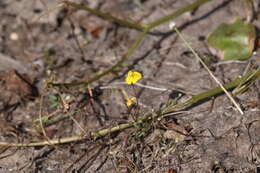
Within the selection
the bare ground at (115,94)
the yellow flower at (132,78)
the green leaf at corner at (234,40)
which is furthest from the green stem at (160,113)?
the green leaf at corner at (234,40)

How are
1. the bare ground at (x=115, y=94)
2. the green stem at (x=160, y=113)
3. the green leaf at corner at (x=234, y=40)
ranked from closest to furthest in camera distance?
the bare ground at (x=115, y=94)
the green stem at (x=160, y=113)
the green leaf at corner at (x=234, y=40)

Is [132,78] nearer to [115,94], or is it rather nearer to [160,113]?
[160,113]

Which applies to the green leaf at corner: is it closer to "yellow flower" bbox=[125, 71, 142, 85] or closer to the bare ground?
the bare ground

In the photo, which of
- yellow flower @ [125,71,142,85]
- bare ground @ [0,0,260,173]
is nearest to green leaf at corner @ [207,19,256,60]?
bare ground @ [0,0,260,173]

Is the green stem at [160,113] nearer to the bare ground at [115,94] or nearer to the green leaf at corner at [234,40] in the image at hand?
the bare ground at [115,94]

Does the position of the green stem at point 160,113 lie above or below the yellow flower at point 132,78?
below

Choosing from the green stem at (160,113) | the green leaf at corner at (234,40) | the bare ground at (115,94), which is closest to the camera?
the bare ground at (115,94)

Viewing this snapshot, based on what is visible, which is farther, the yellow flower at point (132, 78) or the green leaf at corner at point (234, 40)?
the green leaf at corner at point (234, 40)

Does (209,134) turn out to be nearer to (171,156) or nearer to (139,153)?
(171,156)

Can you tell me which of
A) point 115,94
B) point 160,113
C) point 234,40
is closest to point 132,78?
point 160,113
